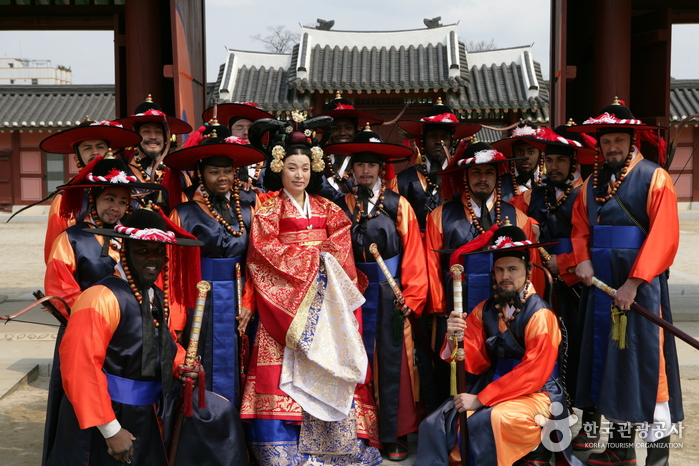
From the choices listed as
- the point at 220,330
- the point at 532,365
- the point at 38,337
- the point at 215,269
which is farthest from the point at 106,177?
the point at 38,337

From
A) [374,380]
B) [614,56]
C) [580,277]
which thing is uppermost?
[614,56]

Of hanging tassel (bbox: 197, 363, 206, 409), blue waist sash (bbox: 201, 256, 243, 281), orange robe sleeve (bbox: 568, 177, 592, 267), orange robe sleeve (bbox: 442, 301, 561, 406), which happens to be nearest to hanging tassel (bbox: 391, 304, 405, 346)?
orange robe sleeve (bbox: 442, 301, 561, 406)

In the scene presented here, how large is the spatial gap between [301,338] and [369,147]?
4.19ft

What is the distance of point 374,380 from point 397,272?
2.25ft

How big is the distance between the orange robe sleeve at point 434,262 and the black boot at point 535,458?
1041mm

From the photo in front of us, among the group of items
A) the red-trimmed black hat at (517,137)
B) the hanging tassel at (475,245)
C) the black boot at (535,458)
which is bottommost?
the black boot at (535,458)

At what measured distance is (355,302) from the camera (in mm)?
4043

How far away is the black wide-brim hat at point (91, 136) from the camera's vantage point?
14.1ft

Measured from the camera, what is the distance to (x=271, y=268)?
157 inches

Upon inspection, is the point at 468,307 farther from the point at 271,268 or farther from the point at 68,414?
the point at 68,414

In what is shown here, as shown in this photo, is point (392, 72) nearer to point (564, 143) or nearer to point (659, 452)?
point (564, 143)

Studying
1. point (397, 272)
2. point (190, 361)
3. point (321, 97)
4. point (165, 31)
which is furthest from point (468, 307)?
point (321, 97)

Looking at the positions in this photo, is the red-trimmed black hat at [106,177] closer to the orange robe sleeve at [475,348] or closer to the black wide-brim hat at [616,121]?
the orange robe sleeve at [475,348]

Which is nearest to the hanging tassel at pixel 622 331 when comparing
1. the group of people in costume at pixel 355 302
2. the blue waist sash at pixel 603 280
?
the group of people in costume at pixel 355 302
